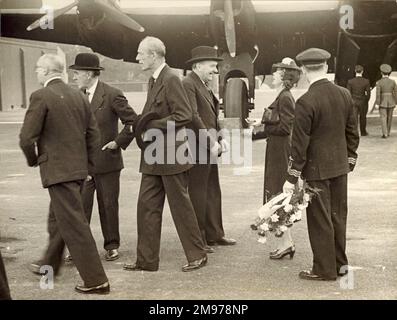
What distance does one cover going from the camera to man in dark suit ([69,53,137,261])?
6.19 m

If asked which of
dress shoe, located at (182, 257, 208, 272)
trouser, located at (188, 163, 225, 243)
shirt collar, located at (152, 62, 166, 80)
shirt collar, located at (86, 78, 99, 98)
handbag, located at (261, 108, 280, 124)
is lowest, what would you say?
dress shoe, located at (182, 257, 208, 272)

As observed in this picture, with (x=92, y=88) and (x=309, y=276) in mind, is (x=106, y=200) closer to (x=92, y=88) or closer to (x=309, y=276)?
(x=92, y=88)

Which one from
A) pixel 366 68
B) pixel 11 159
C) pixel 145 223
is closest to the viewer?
pixel 145 223

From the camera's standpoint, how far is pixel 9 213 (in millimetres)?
8414

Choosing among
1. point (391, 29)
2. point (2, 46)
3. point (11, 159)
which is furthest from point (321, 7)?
point (2, 46)

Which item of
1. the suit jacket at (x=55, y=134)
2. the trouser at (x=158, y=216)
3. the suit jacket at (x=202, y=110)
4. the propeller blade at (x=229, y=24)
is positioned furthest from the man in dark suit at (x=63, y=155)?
the propeller blade at (x=229, y=24)

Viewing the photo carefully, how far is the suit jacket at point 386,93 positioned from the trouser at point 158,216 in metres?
12.3

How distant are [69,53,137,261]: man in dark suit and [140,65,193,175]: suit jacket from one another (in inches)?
17.6

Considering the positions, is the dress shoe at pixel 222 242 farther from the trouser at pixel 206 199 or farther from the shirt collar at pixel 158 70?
the shirt collar at pixel 158 70

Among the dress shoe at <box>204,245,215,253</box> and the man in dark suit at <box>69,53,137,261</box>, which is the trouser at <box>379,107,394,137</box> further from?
the man in dark suit at <box>69,53,137,261</box>

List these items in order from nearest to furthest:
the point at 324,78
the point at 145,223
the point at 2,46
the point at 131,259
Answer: the point at 324,78 → the point at 145,223 → the point at 131,259 → the point at 2,46

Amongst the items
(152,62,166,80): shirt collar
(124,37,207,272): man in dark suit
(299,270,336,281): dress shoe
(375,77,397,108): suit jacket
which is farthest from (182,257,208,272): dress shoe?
(375,77,397,108): suit jacket
